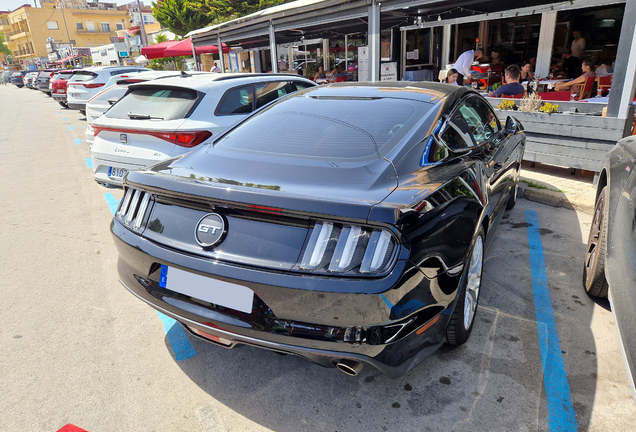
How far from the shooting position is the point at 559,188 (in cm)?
536

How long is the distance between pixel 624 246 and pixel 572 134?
4.21 m

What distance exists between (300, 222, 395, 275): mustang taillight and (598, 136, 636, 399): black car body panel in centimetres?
102

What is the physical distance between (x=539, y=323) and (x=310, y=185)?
1.95m

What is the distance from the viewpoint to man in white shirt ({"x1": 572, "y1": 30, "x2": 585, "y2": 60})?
11617 mm

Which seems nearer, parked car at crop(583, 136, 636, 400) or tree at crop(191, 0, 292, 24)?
parked car at crop(583, 136, 636, 400)

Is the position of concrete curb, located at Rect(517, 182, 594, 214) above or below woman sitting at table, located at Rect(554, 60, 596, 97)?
below

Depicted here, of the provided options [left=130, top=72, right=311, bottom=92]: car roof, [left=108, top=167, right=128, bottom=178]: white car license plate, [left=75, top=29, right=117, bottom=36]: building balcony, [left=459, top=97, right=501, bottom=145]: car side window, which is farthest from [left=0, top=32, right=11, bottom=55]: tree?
[left=459, top=97, right=501, bottom=145]: car side window

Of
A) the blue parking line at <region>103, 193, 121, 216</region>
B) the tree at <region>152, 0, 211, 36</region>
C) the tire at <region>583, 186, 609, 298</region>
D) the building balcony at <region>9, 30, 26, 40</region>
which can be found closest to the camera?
the tire at <region>583, 186, 609, 298</region>

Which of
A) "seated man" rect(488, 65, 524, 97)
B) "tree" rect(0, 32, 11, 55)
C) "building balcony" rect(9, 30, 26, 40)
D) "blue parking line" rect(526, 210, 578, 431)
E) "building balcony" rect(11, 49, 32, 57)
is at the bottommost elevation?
"blue parking line" rect(526, 210, 578, 431)

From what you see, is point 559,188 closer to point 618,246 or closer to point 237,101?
point 618,246

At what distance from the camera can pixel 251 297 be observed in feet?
6.23

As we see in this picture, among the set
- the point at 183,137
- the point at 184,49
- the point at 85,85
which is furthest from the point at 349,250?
the point at 184,49

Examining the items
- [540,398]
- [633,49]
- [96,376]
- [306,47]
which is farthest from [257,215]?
[306,47]

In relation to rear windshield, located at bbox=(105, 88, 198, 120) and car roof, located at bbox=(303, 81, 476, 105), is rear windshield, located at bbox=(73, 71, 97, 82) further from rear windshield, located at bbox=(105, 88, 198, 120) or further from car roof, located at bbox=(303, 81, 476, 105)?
car roof, located at bbox=(303, 81, 476, 105)
